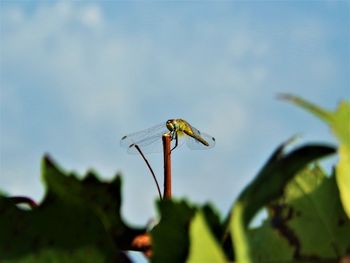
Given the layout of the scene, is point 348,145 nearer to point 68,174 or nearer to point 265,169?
point 265,169

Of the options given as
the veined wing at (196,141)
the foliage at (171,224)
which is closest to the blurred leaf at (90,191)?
the foliage at (171,224)

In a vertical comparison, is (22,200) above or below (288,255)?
above

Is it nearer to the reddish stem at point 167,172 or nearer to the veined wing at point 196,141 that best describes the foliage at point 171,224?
the reddish stem at point 167,172

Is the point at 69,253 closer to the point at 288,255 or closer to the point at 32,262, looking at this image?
the point at 32,262

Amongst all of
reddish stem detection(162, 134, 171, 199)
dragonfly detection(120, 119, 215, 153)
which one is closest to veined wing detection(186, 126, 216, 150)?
dragonfly detection(120, 119, 215, 153)

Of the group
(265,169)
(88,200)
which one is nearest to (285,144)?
(265,169)
